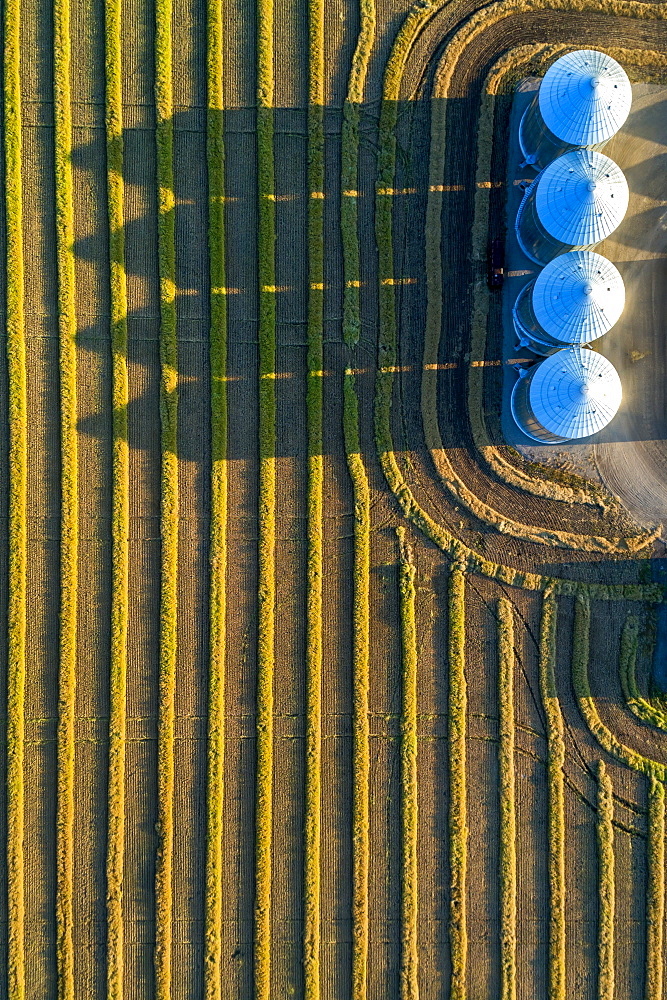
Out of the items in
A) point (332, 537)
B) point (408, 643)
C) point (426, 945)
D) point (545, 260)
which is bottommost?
point (426, 945)

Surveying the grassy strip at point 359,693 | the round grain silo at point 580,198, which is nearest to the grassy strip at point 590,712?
the grassy strip at point 359,693

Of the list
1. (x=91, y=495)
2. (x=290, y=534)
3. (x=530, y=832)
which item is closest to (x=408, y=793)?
(x=530, y=832)

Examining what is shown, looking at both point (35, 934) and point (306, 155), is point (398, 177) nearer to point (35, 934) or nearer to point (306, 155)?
point (306, 155)

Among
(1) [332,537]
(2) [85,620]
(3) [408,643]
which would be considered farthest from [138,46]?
Result: (3) [408,643]

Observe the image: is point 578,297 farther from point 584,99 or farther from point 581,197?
point 584,99

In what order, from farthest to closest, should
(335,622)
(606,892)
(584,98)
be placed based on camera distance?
1. (335,622)
2. (606,892)
3. (584,98)

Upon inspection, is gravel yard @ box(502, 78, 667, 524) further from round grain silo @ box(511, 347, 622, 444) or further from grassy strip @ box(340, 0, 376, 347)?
grassy strip @ box(340, 0, 376, 347)

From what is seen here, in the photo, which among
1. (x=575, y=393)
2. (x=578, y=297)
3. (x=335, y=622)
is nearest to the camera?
(x=578, y=297)
